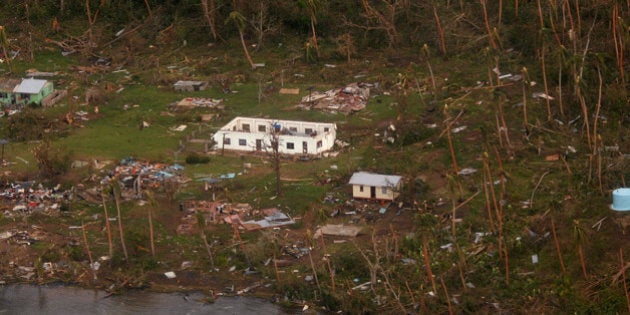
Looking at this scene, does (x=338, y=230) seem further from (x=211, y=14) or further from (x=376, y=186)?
(x=211, y=14)

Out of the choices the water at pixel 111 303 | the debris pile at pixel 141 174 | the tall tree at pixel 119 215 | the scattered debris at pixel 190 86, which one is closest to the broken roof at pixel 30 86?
the scattered debris at pixel 190 86

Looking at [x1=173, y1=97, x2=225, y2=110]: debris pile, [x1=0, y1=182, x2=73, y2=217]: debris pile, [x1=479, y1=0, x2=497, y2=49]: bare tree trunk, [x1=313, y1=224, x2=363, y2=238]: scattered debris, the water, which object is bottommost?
the water

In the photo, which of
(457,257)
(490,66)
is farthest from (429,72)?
(457,257)

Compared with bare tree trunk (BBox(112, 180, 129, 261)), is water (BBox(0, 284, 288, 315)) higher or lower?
lower

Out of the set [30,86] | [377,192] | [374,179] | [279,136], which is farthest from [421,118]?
[30,86]

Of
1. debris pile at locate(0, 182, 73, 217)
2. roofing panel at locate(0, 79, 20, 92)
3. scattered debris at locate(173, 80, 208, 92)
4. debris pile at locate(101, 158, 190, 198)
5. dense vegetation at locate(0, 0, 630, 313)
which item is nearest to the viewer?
dense vegetation at locate(0, 0, 630, 313)

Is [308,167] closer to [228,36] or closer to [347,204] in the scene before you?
[347,204]

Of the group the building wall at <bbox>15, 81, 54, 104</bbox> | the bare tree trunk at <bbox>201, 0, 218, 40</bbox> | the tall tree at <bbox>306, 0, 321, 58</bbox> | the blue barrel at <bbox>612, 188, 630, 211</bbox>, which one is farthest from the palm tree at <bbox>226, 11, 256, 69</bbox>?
the blue barrel at <bbox>612, 188, 630, 211</bbox>

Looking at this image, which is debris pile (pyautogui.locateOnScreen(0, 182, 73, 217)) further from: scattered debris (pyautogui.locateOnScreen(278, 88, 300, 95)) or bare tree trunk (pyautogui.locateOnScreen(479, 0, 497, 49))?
bare tree trunk (pyautogui.locateOnScreen(479, 0, 497, 49))
